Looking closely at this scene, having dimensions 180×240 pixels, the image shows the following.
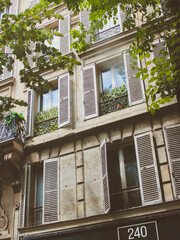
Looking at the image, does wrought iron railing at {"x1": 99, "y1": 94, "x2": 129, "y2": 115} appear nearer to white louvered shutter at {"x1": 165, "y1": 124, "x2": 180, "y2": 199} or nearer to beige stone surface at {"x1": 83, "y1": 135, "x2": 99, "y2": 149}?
beige stone surface at {"x1": 83, "y1": 135, "x2": 99, "y2": 149}

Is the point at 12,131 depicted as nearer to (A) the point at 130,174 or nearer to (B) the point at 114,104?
(B) the point at 114,104

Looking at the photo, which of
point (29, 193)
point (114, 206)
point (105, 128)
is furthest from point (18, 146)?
point (114, 206)

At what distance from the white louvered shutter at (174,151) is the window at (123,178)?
105 cm

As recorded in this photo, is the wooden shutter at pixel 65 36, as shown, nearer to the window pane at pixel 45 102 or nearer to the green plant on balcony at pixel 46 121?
the window pane at pixel 45 102

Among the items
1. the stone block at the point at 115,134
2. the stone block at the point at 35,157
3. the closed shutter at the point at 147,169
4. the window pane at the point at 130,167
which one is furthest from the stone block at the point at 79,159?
the closed shutter at the point at 147,169

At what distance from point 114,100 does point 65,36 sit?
3.85 metres

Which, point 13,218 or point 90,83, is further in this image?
point 90,83

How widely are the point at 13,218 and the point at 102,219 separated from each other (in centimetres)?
300

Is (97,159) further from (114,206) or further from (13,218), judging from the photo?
(13,218)

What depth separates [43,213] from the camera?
8938mm

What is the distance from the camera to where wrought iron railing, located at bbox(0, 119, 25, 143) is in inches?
399

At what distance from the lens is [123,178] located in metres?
8.57

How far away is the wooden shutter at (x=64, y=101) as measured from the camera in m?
10.1

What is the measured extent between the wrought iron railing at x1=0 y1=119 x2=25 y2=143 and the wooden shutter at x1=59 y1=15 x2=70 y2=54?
323 centimetres
